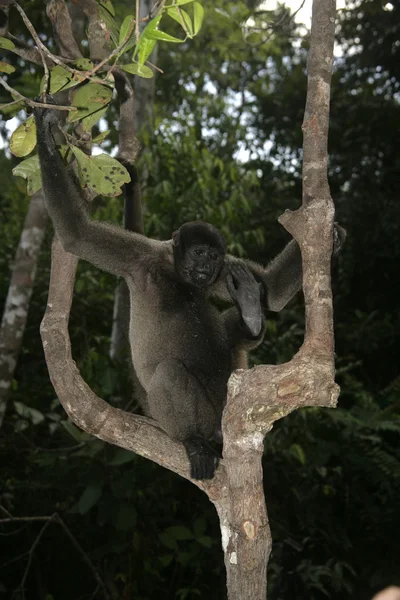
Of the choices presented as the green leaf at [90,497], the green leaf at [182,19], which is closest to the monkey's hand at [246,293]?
the green leaf at [182,19]

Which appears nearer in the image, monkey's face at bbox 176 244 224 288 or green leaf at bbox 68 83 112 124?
green leaf at bbox 68 83 112 124

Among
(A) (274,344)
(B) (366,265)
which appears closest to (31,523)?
(A) (274,344)

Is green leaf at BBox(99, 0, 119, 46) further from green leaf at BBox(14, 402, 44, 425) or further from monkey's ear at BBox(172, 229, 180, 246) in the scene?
green leaf at BBox(14, 402, 44, 425)

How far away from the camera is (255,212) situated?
39.3 ft

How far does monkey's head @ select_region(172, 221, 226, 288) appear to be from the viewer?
165 inches

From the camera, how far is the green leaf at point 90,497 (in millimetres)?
5550

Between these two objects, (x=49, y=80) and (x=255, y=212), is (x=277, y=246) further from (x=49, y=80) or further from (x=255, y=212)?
(x=49, y=80)

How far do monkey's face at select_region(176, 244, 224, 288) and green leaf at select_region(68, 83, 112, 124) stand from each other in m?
1.46

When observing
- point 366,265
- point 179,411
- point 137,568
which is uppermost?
point 366,265

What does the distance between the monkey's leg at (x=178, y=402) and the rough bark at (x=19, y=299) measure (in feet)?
6.52

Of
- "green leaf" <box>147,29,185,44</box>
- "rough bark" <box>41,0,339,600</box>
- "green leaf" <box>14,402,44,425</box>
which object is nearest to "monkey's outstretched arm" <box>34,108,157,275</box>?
"rough bark" <box>41,0,339,600</box>

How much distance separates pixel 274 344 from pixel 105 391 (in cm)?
272

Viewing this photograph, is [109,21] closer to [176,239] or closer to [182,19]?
[182,19]

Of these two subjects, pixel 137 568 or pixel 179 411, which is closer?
pixel 179 411
